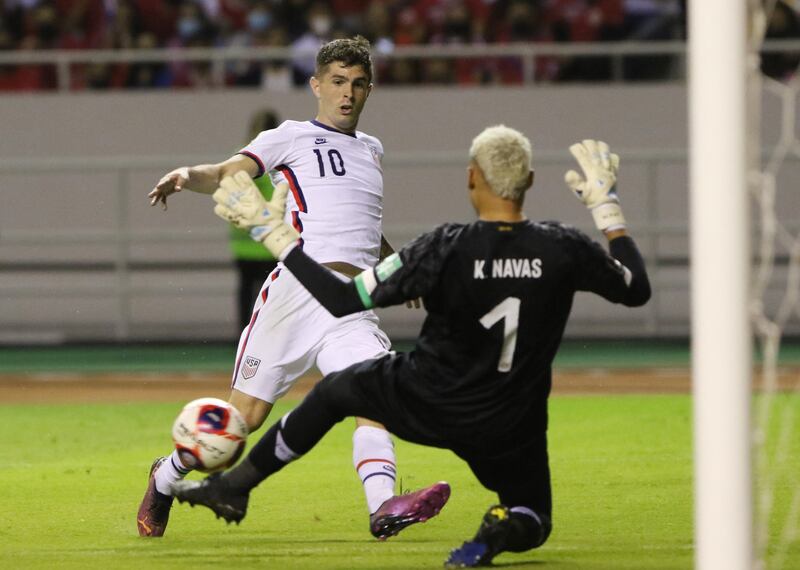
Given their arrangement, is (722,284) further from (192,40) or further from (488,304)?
(192,40)

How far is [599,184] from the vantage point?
540cm

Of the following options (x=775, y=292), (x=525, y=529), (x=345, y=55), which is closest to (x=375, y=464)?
(x=525, y=529)

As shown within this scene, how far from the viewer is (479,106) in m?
17.0

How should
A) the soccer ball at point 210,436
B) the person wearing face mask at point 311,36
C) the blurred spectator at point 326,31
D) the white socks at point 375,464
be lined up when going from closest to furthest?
the soccer ball at point 210,436, the white socks at point 375,464, the person wearing face mask at point 311,36, the blurred spectator at point 326,31

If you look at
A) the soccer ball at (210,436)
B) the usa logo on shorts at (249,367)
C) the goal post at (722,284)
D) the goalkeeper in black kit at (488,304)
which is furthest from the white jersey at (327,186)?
the goal post at (722,284)

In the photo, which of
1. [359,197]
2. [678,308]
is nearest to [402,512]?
[359,197]

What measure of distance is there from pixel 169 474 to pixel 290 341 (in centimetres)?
79

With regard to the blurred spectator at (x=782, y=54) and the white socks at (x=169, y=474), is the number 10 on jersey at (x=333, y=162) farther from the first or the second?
the blurred spectator at (x=782, y=54)

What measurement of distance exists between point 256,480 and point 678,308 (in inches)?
456

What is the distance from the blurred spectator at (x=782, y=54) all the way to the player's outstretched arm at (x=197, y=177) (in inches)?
447

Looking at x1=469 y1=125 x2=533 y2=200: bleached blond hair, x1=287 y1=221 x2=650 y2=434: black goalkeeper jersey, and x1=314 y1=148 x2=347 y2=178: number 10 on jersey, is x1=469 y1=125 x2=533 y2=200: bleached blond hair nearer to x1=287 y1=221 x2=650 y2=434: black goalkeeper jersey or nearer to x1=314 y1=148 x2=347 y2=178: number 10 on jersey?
x1=287 y1=221 x2=650 y2=434: black goalkeeper jersey

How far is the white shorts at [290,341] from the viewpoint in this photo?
6.39 meters

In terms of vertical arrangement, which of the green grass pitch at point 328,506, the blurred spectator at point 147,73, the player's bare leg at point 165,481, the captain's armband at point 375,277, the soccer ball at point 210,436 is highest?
the blurred spectator at point 147,73

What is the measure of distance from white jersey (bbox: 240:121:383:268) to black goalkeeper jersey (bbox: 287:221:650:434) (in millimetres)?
1212
